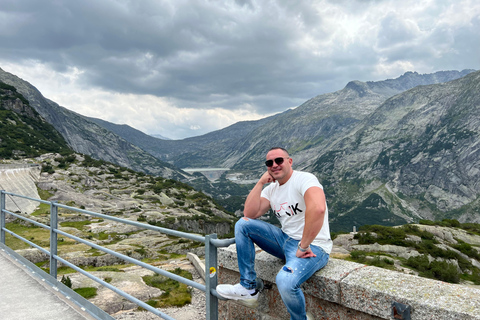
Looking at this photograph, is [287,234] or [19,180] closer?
[287,234]

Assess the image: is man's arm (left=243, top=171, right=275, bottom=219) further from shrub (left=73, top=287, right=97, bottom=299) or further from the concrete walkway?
shrub (left=73, top=287, right=97, bottom=299)

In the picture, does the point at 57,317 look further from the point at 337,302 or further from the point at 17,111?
the point at 17,111

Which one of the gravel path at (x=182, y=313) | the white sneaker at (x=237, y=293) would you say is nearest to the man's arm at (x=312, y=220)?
the white sneaker at (x=237, y=293)

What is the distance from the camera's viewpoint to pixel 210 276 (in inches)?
153

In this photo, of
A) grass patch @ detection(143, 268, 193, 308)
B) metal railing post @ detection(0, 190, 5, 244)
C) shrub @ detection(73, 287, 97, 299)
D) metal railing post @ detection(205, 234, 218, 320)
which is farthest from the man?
grass patch @ detection(143, 268, 193, 308)

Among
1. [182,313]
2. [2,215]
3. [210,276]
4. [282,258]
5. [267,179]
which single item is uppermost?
[267,179]

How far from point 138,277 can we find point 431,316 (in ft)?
46.7

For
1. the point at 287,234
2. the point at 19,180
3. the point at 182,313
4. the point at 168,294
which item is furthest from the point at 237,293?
the point at 19,180

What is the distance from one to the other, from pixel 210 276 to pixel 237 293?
57cm

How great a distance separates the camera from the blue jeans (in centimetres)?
403

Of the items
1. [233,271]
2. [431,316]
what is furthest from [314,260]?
[233,271]

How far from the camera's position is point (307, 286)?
4.54 metres

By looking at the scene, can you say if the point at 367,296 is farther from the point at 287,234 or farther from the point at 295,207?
the point at 295,207

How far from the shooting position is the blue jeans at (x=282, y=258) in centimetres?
403
